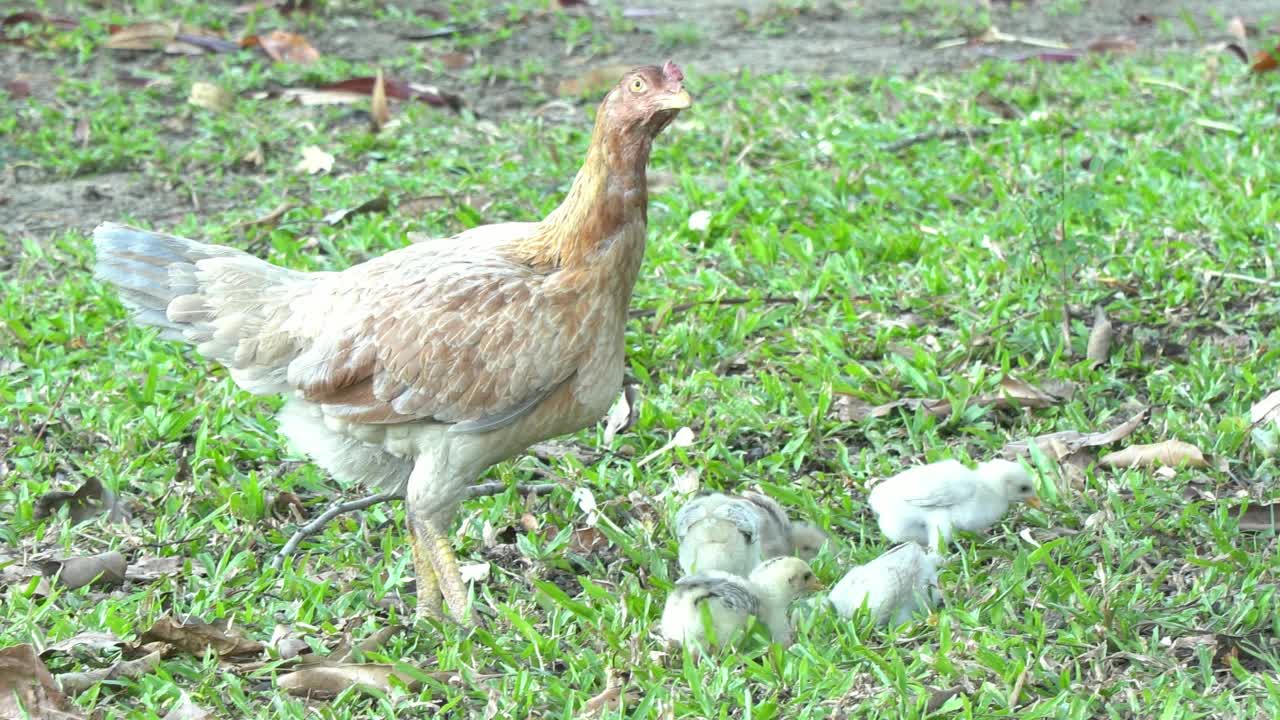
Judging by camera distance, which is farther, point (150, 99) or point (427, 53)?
point (427, 53)

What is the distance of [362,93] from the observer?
326 inches

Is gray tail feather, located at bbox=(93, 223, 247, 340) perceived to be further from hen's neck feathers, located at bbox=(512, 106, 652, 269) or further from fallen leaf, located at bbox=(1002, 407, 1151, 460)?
fallen leaf, located at bbox=(1002, 407, 1151, 460)

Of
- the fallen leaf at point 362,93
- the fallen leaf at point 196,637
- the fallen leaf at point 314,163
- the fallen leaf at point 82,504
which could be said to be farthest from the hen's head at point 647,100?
the fallen leaf at point 362,93

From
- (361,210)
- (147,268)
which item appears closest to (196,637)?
(147,268)

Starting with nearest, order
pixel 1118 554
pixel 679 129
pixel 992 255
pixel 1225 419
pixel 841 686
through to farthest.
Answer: pixel 841 686 < pixel 1118 554 < pixel 1225 419 < pixel 992 255 < pixel 679 129

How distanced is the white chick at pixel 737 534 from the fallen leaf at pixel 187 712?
4.17 feet

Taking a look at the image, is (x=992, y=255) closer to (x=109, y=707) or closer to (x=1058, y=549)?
(x=1058, y=549)

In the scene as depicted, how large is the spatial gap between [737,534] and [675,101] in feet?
3.83

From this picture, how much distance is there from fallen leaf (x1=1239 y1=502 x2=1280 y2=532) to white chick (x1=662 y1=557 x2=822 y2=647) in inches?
53.7

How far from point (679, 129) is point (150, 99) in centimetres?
276

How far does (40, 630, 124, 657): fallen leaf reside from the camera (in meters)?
3.90

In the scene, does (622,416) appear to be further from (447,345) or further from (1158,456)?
(1158,456)

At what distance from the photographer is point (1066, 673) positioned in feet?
12.3

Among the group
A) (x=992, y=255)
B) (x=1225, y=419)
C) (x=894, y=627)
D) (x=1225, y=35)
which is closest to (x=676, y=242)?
(x=992, y=255)
